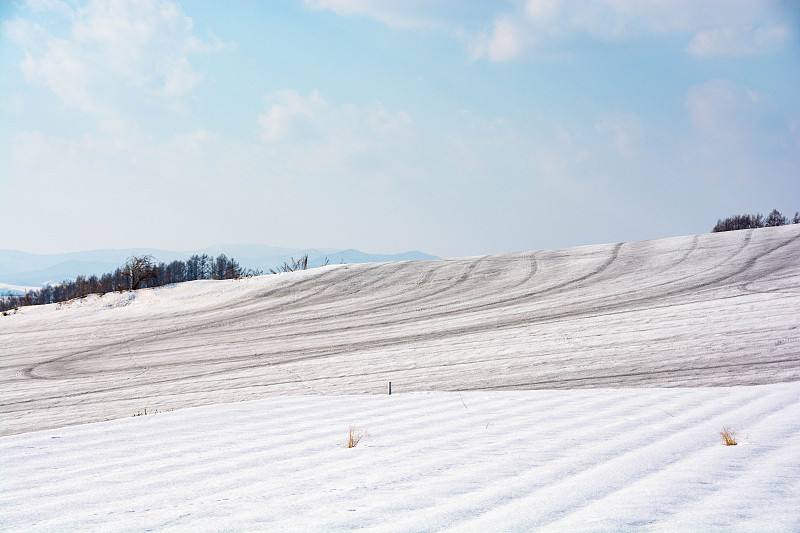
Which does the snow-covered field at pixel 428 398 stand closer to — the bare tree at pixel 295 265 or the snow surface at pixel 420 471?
the snow surface at pixel 420 471

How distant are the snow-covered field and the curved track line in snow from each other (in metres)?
0.06

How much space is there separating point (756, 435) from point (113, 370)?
8.50 meters

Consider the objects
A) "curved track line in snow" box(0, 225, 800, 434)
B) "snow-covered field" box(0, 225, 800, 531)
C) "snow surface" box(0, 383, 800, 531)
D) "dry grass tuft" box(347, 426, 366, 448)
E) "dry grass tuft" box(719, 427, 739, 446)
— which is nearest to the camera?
"snow surface" box(0, 383, 800, 531)

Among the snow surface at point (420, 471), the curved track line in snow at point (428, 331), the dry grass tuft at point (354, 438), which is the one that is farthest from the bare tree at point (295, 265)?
the dry grass tuft at point (354, 438)

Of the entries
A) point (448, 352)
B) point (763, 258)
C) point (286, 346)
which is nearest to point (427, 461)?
point (448, 352)

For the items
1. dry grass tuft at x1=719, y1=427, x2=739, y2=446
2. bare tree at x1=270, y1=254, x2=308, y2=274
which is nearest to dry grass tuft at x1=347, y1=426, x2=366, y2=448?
dry grass tuft at x1=719, y1=427, x2=739, y2=446

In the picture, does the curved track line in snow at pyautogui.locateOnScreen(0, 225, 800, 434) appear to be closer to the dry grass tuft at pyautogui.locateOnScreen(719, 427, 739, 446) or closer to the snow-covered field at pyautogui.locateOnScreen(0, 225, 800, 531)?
the snow-covered field at pyautogui.locateOnScreen(0, 225, 800, 531)

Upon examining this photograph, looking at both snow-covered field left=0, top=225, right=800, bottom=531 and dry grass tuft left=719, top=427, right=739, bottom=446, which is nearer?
snow-covered field left=0, top=225, right=800, bottom=531

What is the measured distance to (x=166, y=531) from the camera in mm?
1977

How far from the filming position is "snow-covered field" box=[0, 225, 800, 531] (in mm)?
2191

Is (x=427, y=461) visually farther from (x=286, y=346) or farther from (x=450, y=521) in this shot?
(x=286, y=346)

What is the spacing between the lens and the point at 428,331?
9602 mm

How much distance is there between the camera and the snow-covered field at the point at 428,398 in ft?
7.19

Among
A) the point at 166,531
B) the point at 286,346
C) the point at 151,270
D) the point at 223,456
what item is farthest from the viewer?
the point at 151,270
